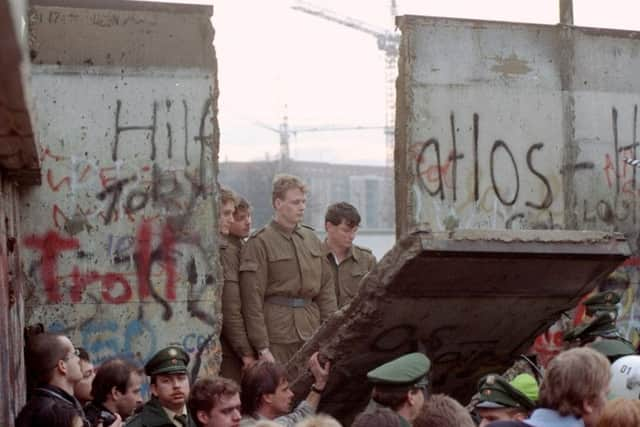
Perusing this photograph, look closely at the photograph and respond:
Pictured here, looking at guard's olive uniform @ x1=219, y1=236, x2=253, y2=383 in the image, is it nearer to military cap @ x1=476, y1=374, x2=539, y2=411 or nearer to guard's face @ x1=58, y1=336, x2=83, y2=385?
guard's face @ x1=58, y1=336, x2=83, y2=385

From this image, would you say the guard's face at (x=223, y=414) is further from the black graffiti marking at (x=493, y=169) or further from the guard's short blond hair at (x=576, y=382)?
the black graffiti marking at (x=493, y=169)

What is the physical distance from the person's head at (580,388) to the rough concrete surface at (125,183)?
4.56 meters

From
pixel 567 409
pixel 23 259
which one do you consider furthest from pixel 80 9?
pixel 567 409

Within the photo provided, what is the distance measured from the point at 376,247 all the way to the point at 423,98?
70.4 ft

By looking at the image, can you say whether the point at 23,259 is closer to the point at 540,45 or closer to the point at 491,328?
the point at 491,328

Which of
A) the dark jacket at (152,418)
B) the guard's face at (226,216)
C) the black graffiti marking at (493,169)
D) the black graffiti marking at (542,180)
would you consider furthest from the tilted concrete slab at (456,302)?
the black graffiti marking at (542,180)

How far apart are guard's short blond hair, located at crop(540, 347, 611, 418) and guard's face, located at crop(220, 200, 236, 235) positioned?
4.68m

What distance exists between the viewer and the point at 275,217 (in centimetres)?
1018

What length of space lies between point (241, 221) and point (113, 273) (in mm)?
1051

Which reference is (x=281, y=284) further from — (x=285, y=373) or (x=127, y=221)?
(x=285, y=373)

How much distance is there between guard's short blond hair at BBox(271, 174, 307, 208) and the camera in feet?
32.6

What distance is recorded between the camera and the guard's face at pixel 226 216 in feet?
34.2

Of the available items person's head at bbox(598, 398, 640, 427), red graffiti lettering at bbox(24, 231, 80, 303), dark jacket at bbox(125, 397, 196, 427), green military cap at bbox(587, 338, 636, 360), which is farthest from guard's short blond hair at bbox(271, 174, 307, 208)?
person's head at bbox(598, 398, 640, 427)

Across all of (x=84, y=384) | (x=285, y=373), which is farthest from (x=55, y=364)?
(x=285, y=373)
